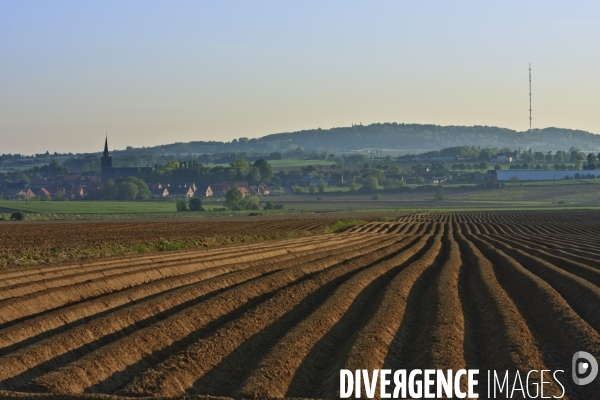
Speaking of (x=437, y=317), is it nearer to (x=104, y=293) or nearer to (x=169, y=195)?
(x=104, y=293)

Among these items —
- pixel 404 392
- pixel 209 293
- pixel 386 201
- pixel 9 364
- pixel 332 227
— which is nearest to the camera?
pixel 404 392

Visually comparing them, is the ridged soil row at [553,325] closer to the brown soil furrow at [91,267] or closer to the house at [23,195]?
the brown soil furrow at [91,267]

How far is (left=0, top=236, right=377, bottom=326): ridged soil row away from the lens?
52.8 ft

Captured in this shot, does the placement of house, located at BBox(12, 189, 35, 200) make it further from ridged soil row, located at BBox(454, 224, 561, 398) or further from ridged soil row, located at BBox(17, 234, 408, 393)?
ridged soil row, located at BBox(454, 224, 561, 398)

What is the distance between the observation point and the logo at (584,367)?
11.2 meters

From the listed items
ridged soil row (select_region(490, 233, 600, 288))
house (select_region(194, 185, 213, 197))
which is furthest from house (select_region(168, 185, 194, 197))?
ridged soil row (select_region(490, 233, 600, 288))

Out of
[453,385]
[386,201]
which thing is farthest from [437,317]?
[386,201]

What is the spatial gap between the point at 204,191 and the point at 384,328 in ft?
512

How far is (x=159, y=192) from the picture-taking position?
16025 cm

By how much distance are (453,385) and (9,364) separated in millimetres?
5468

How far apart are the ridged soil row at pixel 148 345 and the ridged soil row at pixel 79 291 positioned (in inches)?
107

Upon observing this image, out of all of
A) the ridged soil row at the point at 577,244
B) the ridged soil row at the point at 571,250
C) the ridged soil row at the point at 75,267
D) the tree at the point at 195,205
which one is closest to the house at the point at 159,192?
the tree at the point at 195,205

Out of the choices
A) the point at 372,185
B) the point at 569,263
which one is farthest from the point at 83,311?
the point at 372,185

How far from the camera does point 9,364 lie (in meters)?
11.4
